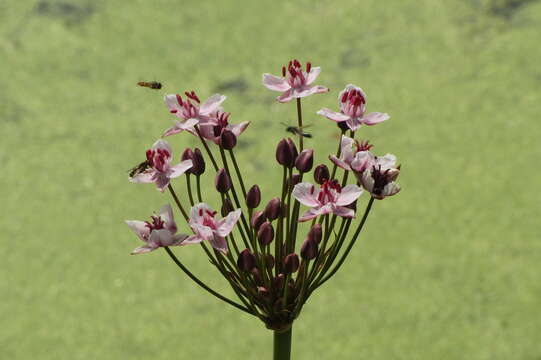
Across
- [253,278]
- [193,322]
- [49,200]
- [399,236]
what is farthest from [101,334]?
[253,278]

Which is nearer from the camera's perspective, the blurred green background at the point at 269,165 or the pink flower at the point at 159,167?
the pink flower at the point at 159,167

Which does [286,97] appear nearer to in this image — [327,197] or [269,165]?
[327,197]

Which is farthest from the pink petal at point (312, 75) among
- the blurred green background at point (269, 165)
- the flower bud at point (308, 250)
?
the blurred green background at point (269, 165)

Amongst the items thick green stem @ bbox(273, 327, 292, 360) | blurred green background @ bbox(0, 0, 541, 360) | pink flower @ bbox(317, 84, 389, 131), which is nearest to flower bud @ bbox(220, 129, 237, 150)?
pink flower @ bbox(317, 84, 389, 131)

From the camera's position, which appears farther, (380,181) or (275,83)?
(275,83)

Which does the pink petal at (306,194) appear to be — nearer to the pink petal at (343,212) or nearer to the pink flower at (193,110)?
the pink petal at (343,212)

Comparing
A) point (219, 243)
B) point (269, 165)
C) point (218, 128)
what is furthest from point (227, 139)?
point (269, 165)
